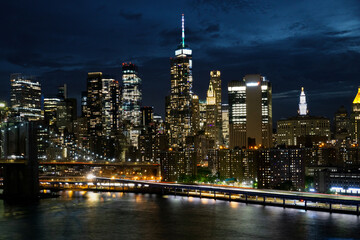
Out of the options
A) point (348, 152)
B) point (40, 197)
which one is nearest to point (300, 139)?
point (348, 152)

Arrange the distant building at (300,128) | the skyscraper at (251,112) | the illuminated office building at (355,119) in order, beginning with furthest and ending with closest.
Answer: the distant building at (300,128) → the illuminated office building at (355,119) → the skyscraper at (251,112)

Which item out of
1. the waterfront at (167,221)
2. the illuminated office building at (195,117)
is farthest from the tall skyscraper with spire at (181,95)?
the waterfront at (167,221)

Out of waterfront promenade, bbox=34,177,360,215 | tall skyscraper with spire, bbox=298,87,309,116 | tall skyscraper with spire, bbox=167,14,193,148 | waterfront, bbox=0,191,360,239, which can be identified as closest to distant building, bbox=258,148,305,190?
waterfront promenade, bbox=34,177,360,215

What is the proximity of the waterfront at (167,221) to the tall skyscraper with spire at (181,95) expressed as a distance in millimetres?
93814

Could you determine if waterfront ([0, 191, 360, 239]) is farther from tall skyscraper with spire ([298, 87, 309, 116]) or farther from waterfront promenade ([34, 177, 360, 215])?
tall skyscraper with spire ([298, 87, 309, 116])

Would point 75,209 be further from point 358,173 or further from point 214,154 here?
point 214,154

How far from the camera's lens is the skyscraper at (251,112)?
126m

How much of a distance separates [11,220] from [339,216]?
88.6ft

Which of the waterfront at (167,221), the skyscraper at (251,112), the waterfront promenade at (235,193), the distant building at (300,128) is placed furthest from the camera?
the distant building at (300,128)

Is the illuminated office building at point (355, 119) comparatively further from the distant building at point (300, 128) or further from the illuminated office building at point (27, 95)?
the illuminated office building at point (27, 95)

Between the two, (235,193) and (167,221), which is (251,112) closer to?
(235,193)

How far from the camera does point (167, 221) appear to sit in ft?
139

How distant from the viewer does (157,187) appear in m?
67.9

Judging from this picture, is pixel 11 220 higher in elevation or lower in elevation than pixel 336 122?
lower
